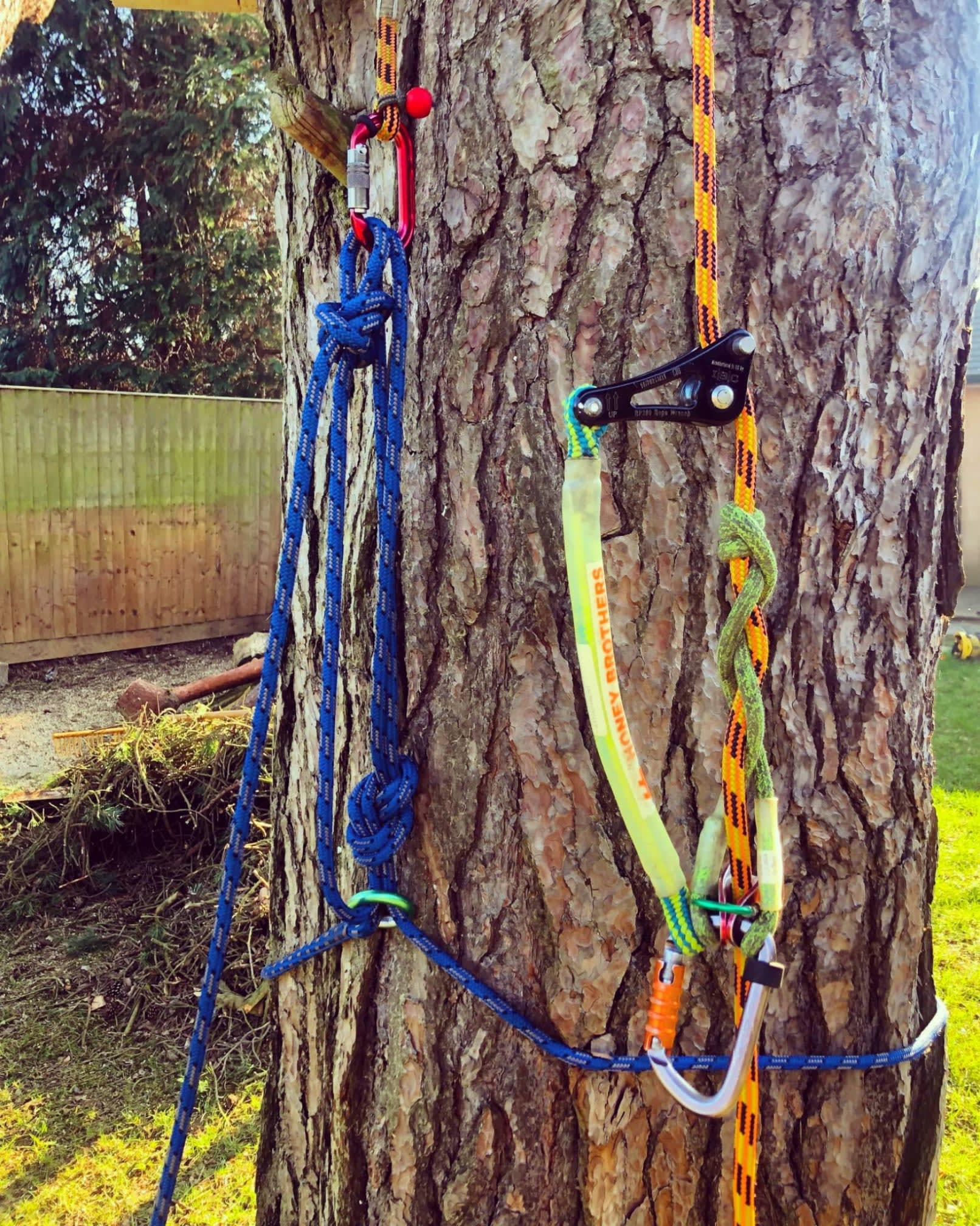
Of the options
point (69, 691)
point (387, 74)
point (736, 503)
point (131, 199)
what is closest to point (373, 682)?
point (736, 503)

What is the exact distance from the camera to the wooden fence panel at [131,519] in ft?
25.3

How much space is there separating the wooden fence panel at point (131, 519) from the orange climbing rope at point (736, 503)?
6282 millimetres

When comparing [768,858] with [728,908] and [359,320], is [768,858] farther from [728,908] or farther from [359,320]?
[359,320]

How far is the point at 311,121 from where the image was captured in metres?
1.26

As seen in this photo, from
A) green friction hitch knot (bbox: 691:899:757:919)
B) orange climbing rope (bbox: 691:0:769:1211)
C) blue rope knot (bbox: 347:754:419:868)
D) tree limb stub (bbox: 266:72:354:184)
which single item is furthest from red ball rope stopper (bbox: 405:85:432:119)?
green friction hitch knot (bbox: 691:899:757:919)

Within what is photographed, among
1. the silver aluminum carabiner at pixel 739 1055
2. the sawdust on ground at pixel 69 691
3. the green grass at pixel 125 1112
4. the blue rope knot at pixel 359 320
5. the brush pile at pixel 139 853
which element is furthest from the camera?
the sawdust on ground at pixel 69 691

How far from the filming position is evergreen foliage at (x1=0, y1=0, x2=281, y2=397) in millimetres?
10938

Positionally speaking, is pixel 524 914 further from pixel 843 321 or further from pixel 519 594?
pixel 843 321

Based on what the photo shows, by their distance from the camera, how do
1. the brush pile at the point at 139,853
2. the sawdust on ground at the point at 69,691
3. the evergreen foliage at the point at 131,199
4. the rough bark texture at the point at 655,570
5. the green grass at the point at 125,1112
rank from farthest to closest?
the evergreen foliage at the point at 131,199 → the sawdust on ground at the point at 69,691 → the brush pile at the point at 139,853 → the green grass at the point at 125,1112 → the rough bark texture at the point at 655,570

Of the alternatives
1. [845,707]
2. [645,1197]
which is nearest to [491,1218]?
[645,1197]

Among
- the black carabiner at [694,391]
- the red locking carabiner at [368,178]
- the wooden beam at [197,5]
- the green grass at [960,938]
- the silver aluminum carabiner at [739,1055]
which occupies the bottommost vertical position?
the green grass at [960,938]

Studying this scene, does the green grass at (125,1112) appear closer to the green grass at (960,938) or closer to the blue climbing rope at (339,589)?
the green grass at (960,938)

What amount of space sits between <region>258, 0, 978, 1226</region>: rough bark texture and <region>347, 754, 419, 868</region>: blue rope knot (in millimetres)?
28

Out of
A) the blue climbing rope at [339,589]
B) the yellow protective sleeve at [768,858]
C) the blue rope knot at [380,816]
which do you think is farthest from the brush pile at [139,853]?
the yellow protective sleeve at [768,858]
